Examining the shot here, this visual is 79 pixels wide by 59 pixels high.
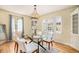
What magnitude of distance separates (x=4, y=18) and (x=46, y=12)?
791 mm

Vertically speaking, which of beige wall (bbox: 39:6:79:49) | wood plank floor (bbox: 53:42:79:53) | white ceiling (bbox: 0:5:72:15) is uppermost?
white ceiling (bbox: 0:5:72:15)

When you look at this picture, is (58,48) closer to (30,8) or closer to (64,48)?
(64,48)

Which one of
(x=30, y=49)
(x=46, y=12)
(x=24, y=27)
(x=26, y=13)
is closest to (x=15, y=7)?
(x=26, y=13)

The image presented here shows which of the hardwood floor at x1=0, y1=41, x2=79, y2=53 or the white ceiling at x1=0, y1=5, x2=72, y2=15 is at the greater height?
the white ceiling at x1=0, y1=5, x2=72, y2=15

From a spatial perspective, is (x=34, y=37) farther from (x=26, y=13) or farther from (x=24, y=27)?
(x=26, y=13)

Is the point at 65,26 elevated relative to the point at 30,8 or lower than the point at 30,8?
lower

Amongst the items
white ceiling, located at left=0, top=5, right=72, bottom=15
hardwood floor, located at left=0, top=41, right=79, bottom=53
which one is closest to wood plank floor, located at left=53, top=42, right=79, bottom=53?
hardwood floor, located at left=0, top=41, right=79, bottom=53

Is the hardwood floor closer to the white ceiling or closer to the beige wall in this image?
the beige wall

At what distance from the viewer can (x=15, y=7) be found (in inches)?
79.1

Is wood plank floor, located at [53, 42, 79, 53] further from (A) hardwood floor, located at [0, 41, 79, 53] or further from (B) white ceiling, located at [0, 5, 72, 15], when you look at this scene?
(B) white ceiling, located at [0, 5, 72, 15]

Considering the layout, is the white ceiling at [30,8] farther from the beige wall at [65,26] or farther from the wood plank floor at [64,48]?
the wood plank floor at [64,48]

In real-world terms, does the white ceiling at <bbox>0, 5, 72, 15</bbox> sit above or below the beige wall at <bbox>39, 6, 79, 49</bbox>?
above

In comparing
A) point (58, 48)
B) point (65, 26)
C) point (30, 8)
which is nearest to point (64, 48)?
point (58, 48)

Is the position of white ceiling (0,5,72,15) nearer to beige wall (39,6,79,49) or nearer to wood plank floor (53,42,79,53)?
beige wall (39,6,79,49)
